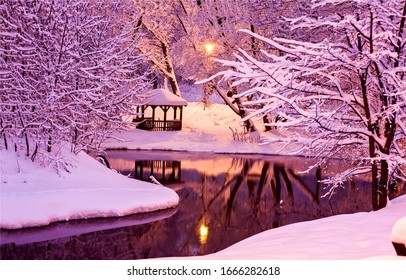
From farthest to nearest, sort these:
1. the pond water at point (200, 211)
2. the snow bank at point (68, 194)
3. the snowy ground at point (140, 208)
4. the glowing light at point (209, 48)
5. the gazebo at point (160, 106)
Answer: the gazebo at point (160, 106), the glowing light at point (209, 48), the snow bank at point (68, 194), the pond water at point (200, 211), the snowy ground at point (140, 208)

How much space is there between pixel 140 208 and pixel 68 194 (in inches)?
75.2

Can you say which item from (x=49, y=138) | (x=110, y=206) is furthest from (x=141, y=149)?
(x=110, y=206)

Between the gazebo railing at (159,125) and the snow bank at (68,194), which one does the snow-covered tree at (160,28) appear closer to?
the gazebo railing at (159,125)

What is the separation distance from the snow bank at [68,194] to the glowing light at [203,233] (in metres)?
1.73

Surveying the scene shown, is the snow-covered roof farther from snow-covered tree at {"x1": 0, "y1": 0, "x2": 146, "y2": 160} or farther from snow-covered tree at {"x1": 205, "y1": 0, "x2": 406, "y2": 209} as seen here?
snow-covered tree at {"x1": 205, "y1": 0, "x2": 406, "y2": 209}

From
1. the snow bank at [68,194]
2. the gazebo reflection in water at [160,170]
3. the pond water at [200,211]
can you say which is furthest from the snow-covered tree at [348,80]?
the gazebo reflection in water at [160,170]

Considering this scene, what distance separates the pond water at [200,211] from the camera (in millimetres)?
11758

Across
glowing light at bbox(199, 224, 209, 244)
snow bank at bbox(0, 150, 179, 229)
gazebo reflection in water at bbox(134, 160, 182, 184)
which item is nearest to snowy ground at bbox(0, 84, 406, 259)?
snow bank at bbox(0, 150, 179, 229)

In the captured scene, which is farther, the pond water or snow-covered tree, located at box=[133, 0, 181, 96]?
snow-covered tree, located at box=[133, 0, 181, 96]

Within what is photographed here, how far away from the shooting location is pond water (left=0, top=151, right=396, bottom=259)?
11.8m

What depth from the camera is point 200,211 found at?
16219mm

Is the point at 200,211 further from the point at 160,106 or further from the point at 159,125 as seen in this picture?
the point at 159,125

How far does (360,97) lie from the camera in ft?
27.9
